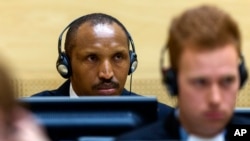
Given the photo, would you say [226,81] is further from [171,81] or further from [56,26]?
[56,26]

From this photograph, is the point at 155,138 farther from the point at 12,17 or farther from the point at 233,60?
the point at 12,17

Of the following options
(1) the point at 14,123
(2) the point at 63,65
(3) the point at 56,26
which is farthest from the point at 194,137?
(3) the point at 56,26

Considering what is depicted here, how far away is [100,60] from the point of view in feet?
7.14

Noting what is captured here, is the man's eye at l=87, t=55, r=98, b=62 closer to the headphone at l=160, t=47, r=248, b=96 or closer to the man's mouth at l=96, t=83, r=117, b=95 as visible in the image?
the man's mouth at l=96, t=83, r=117, b=95

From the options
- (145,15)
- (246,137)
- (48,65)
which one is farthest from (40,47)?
(246,137)

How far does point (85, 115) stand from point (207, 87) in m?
0.22

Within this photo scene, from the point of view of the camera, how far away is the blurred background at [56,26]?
322 centimetres

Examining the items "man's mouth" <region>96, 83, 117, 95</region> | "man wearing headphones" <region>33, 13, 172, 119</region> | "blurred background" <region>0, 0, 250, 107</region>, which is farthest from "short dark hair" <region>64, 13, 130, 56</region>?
"blurred background" <region>0, 0, 250, 107</region>

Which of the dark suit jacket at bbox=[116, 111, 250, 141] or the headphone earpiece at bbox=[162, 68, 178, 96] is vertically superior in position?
the headphone earpiece at bbox=[162, 68, 178, 96]

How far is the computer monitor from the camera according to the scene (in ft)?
3.96

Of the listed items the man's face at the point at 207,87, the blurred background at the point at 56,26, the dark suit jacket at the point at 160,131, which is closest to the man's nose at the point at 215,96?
the man's face at the point at 207,87

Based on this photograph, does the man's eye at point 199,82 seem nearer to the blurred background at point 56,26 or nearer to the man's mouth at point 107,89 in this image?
the man's mouth at point 107,89

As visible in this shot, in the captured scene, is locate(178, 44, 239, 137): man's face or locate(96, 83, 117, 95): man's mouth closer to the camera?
locate(178, 44, 239, 137): man's face

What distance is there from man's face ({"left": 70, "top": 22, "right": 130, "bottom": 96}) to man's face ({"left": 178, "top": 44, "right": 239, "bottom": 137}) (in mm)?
942
